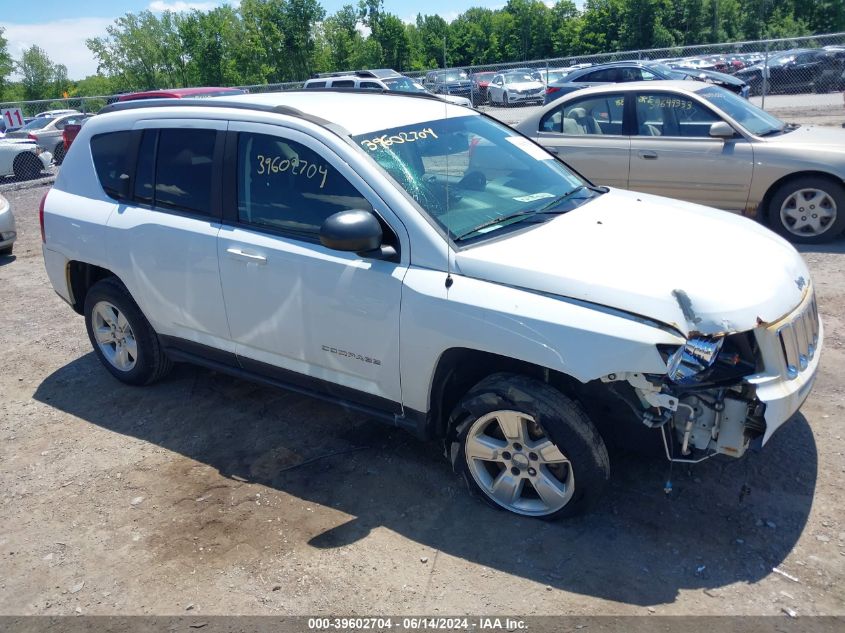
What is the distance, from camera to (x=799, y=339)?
133 inches

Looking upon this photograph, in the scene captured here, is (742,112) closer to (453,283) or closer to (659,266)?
(659,266)

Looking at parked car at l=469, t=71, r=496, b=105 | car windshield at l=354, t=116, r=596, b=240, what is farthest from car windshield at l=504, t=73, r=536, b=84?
car windshield at l=354, t=116, r=596, b=240

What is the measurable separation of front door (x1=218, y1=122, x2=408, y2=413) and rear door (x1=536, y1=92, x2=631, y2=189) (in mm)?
5028

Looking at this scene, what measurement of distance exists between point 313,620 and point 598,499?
138 centimetres

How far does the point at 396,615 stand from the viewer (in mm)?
3057

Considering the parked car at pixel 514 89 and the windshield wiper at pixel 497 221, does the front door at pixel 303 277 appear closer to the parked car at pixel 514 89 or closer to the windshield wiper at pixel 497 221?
the windshield wiper at pixel 497 221

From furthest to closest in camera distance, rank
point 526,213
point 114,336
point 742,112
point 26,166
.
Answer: point 26,166
point 742,112
point 114,336
point 526,213

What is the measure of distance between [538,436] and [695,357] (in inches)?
31.9

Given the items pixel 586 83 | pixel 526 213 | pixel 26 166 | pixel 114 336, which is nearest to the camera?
pixel 526 213

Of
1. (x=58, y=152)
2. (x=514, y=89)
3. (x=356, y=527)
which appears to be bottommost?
(x=356, y=527)

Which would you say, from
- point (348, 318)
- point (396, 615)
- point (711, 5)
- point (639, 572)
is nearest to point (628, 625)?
point (639, 572)

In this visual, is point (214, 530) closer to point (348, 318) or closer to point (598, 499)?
point (348, 318)

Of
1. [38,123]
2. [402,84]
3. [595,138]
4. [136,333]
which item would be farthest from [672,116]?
[38,123]

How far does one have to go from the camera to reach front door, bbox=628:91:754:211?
303 inches
